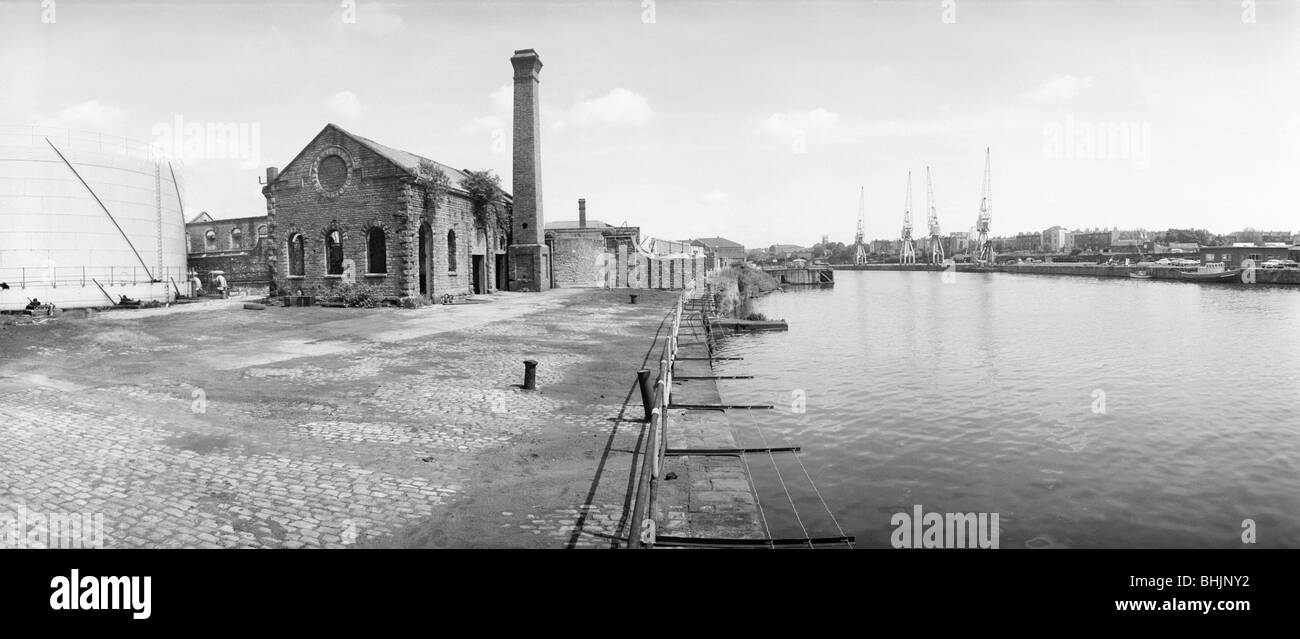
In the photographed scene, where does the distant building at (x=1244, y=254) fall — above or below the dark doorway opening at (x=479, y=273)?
above

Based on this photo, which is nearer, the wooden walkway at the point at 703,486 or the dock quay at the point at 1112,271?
the wooden walkway at the point at 703,486

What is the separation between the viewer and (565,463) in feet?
25.2

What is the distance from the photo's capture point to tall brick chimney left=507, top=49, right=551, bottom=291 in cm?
3716

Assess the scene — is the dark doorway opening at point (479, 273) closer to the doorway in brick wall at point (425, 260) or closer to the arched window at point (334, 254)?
the doorway in brick wall at point (425, 260)

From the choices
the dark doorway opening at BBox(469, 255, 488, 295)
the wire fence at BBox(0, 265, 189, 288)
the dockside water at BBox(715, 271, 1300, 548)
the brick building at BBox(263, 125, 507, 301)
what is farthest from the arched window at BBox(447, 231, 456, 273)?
the wire fence at BBox(0, 265, 189, 288)

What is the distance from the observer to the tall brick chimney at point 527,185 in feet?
122

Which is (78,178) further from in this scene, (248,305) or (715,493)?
(715,493)

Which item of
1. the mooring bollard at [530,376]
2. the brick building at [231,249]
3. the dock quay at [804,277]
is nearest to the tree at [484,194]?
the brick building at [231,249]

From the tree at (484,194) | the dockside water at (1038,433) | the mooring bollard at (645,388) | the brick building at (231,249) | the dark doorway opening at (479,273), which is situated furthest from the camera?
the brick building at (231,249)

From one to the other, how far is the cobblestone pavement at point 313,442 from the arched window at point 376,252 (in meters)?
12.5

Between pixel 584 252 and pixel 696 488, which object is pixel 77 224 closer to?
pixel 584 252
